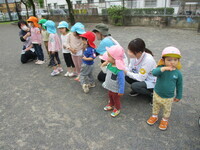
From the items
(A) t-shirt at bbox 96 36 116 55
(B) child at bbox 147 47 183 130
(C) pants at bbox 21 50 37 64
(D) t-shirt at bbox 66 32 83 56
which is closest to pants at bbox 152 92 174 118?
(B) child at bbox 147 47 183 130

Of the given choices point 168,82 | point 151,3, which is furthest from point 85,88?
point 151,3

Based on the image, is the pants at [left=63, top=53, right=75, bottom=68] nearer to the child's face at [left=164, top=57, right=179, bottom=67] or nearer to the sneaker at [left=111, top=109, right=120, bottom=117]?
the sneaker at [left=111, top=109, right=120, bottom=117]

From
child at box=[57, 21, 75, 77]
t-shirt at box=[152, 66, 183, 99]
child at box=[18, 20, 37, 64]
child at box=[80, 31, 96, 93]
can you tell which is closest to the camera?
t-shirt at box=[152, 66, 183, 99]

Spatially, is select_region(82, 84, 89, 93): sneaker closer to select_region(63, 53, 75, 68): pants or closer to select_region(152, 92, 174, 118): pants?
select_region(63, 53, 75, 68): pants

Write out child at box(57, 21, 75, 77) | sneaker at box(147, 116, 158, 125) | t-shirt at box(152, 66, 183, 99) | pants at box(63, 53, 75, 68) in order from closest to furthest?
t-shirt at box(152, 66, 183, 99) → sneaker at box(147, 116, 158, 125) → child at box(57, 21, 75, 77) → pants at box(63, 53, 75, 68)

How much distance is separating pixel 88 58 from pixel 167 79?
1.68 m

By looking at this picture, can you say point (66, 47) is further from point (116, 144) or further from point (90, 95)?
point (116, 144)

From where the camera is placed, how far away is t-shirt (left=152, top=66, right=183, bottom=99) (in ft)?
7.12

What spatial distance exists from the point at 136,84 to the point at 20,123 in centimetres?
219

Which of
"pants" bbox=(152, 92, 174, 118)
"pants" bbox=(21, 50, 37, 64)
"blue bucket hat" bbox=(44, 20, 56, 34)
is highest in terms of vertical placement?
"blue bucket hat" bbox=(44, 20, 56, 34)

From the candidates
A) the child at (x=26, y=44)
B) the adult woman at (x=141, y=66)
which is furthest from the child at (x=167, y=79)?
the child at (x=26, y=44)

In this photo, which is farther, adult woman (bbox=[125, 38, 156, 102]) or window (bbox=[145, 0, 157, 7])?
window (bbox=[145, 0, 157, 7])

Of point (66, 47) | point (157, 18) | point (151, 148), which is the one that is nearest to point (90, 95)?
point (66, 47)

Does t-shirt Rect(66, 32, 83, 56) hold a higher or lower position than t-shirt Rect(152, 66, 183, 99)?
higher
